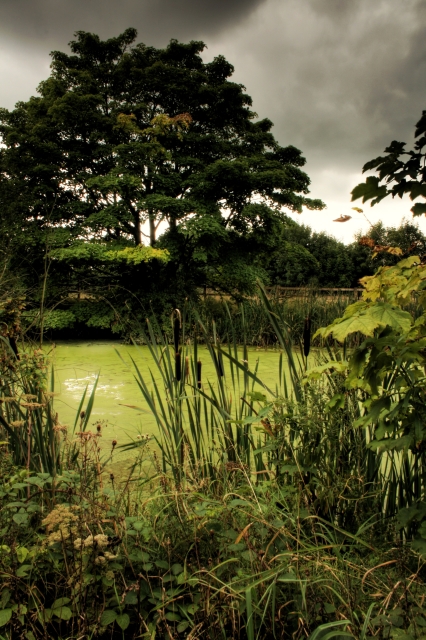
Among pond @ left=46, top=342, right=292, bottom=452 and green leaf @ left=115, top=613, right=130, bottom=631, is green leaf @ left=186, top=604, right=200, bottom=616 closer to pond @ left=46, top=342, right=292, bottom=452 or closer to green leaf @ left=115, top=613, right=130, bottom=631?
green leaf @ left=115, top=613, right=130, bottom=631

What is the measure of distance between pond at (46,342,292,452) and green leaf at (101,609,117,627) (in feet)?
2.75

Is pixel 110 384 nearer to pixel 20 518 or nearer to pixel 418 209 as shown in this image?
pixel 20 518

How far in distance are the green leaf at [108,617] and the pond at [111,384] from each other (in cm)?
84

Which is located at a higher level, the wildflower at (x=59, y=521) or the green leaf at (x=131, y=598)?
the wildflower at (x=59, y=521)

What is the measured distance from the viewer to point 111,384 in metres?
4.30

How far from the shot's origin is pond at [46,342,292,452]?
298 cm

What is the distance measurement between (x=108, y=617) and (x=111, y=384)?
3476 millimetres

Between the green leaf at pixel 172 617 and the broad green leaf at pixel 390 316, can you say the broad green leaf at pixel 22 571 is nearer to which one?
the green leaf at pixel 172 617

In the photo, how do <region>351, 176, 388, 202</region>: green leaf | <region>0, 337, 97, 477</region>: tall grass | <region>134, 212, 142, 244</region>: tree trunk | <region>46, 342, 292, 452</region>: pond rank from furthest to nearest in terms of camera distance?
1. <region>134, 212, 142, 244</region>: tree trunk
2. <region>46, 342, 292, 452</region>: pond
3. <region>0, 337, 97, 477</region>: tall grass
4. <region>351, 176, 388, 202</region>: green leaf

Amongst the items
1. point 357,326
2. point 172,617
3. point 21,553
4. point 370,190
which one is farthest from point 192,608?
point 370,190

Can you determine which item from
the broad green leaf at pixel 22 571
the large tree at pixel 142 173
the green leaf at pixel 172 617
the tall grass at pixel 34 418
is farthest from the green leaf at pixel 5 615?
the large tree at pixel 142 173

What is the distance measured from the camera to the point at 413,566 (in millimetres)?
1246

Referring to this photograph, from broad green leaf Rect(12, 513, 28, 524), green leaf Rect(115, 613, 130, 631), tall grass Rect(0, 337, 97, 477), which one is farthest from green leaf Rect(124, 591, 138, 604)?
tall grass Rect(0, 337, 97, 477)

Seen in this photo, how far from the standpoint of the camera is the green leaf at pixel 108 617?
90 cm
